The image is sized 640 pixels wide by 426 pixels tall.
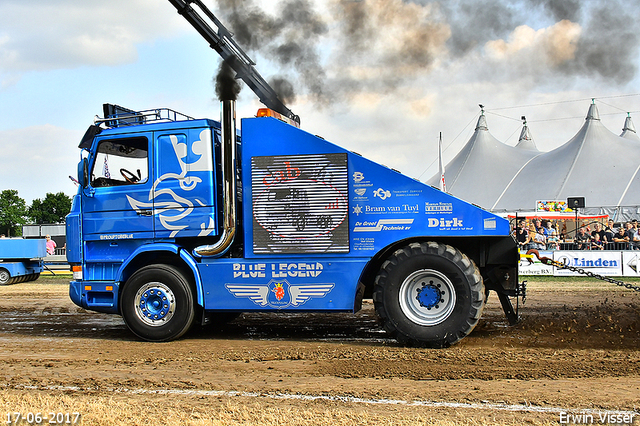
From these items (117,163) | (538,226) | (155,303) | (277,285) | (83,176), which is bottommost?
(155,303)

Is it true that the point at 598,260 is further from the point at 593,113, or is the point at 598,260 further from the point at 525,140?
the point at 525,140

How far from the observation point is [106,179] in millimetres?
7699

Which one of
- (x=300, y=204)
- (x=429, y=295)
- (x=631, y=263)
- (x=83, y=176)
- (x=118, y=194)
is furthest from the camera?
(x=631, y=263)

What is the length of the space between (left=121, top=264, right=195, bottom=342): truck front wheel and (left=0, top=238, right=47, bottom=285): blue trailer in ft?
47.6

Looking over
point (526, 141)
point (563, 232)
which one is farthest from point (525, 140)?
point (563, 232)

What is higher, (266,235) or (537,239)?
(266,235)

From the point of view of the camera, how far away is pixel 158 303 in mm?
7320

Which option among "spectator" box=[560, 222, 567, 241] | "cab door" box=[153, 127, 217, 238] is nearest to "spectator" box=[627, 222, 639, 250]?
"spectator" box=[560, 222, 567, 241]

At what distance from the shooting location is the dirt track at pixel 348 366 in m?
4.55

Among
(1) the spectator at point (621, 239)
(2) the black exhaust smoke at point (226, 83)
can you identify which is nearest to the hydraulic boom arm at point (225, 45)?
(2) the black exhaust smoke at point (226, 83)

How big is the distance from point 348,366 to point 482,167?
31.4 metres

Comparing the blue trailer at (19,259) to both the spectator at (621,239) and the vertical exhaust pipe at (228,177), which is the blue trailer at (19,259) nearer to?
the vertical exhaust pipe at (228,177)

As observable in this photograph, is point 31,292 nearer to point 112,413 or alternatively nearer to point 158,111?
point 158,111

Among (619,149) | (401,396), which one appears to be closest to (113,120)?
(401,396)
